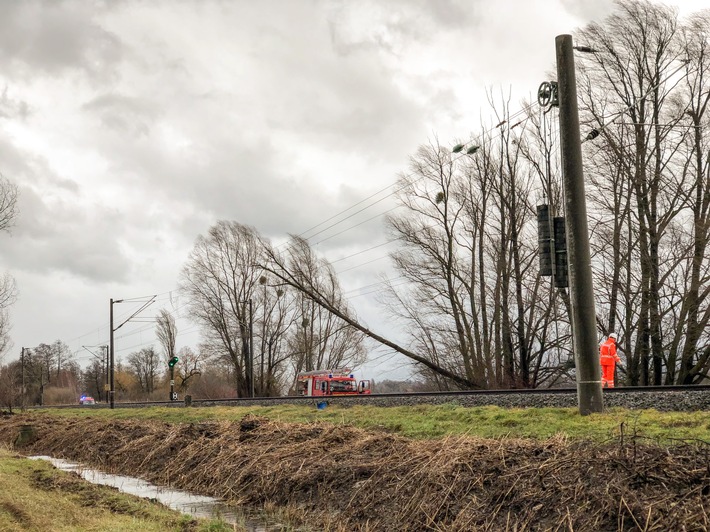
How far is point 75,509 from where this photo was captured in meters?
9.49

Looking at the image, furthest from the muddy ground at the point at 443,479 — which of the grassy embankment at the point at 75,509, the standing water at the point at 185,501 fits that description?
the grassy embankment at the point at 75,509

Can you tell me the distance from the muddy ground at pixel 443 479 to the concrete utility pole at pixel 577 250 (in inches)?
147

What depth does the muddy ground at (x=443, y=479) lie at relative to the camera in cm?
573

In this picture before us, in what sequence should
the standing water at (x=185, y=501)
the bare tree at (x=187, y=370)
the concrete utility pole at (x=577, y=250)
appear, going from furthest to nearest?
the bare tree at (x=187, y=370) → the concrete utility pole at (x=577, y=250) → the standing water at (x=185, y=501)

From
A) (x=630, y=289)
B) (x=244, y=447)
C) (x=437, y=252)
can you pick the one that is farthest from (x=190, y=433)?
(x=437, y=252)

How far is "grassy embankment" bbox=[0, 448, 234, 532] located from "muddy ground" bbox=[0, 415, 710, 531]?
4.28 ft

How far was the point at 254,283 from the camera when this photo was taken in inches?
2347

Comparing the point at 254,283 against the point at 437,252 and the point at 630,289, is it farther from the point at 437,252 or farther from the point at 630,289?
the point at 630,289

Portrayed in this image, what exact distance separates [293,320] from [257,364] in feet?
15.8

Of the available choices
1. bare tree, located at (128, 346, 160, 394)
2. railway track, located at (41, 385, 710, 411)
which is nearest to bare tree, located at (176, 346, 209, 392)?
bare tree, located at (128, 346, 160, 394)

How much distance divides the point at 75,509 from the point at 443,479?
16.7 ft

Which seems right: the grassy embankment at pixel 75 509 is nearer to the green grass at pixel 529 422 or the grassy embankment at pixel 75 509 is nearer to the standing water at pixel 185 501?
the standing water at pixel 185 501

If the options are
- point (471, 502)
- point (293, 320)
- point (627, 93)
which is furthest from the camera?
point (293, 320)

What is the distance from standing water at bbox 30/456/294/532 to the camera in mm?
8805
